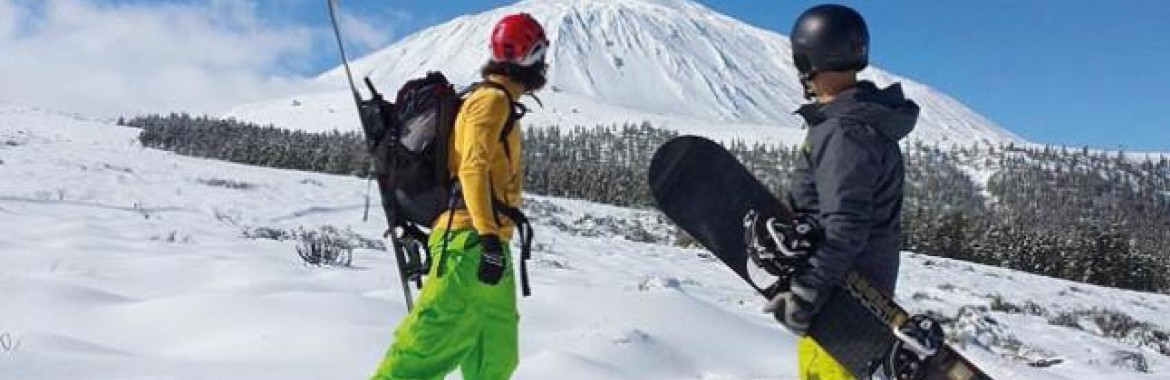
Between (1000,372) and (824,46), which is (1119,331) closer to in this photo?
(1000,372)

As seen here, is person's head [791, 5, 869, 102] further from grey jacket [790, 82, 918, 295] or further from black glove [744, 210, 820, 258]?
black glove [744, 210, 820, 258]

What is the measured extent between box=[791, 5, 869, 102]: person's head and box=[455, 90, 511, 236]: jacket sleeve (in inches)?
52.4

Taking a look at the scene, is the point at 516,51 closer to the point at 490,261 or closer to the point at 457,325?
the point at 490,261

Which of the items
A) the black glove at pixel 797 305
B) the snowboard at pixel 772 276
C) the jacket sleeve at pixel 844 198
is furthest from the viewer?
the snowboard at pixel 772 276

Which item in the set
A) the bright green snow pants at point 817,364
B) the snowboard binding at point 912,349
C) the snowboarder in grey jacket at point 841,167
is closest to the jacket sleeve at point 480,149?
the snowboarder in grey jacket at point 841,167

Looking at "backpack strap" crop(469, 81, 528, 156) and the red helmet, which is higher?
the red helmet

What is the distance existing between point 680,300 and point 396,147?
4.84 meters

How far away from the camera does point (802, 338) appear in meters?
4.04

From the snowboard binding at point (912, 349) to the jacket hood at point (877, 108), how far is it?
27.7 inches

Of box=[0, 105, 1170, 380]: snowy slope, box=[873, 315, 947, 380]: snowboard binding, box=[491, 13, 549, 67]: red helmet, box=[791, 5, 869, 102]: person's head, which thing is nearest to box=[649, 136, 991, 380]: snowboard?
box=[873, 315, 947, 380]: snowboard binding

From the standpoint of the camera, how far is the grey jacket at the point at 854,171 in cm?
362

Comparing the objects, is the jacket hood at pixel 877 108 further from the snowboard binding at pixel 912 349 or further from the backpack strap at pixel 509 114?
the backpack strap at pixel 509 114

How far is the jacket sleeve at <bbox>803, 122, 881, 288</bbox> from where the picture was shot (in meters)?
3.62

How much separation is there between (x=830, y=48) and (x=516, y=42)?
1494mm
